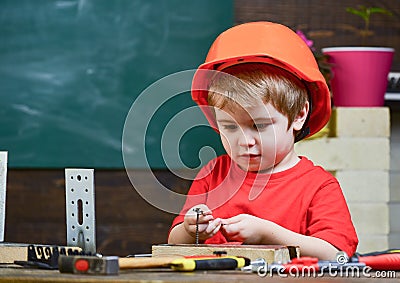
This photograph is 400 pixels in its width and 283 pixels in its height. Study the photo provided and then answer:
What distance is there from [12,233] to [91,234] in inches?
105

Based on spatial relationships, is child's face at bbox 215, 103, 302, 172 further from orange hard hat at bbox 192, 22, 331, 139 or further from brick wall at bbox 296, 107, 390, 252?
brick wall at bbox 296, 107, 390, 252

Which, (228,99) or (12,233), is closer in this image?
(228,99)

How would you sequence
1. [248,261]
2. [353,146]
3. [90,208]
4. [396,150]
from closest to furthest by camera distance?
[248,261] < [90,208] < [353,146] < [396,150]

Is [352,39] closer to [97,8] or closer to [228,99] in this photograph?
[97,8]

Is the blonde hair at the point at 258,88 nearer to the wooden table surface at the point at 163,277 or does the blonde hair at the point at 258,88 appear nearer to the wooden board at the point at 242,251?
the wooden board at the point at 242,251

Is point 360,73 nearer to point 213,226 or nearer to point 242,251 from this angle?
point 213,226

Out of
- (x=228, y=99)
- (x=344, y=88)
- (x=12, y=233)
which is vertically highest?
(x=344, y=88)

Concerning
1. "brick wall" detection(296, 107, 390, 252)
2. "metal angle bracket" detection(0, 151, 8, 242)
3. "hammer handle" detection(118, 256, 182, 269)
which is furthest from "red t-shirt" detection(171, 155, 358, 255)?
"brick wall" detection(296, 107, 390, 252)

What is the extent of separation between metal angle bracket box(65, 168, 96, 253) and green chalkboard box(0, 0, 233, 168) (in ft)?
8.19

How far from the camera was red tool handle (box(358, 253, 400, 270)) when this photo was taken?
Answer: 124cm

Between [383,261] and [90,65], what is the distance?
8.97 ft

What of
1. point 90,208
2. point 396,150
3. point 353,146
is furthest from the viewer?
point 396,150

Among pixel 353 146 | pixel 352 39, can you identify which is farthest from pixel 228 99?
pixel 352 39

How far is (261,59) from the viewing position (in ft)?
5.20
